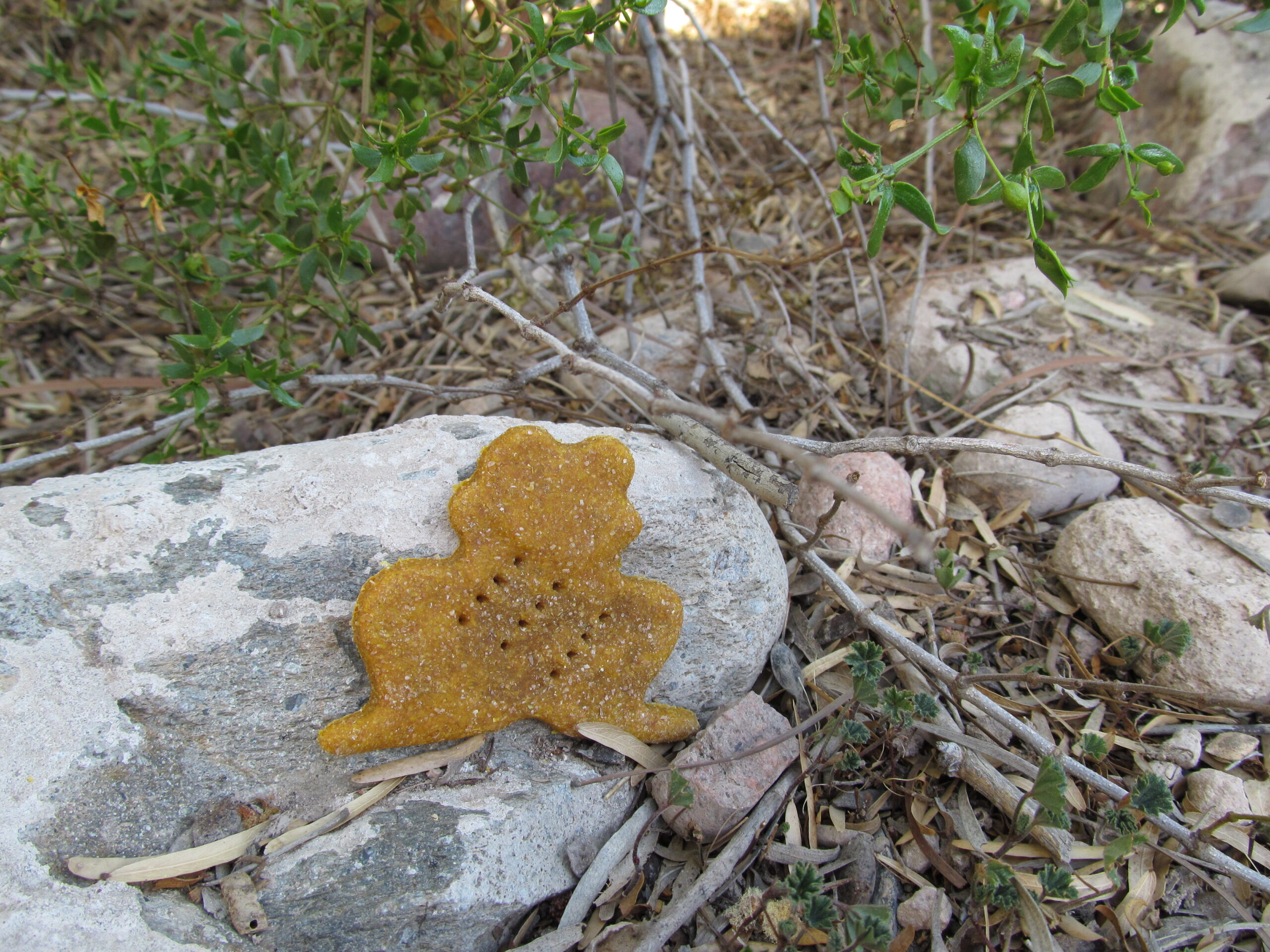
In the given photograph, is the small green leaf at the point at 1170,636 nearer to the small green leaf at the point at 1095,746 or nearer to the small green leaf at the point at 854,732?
the small green leaf at the point at 1095,746

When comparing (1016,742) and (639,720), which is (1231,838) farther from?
(639,720)

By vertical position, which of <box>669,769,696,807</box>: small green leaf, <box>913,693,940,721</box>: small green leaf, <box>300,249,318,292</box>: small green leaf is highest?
<box>300,249,318,292</box>: small green leaf


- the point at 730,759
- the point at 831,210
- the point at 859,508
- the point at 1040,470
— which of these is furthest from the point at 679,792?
the point at 831,210

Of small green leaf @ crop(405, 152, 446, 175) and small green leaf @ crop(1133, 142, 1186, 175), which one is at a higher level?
small green leaf @ crop(1133, 142, 1186, 175)

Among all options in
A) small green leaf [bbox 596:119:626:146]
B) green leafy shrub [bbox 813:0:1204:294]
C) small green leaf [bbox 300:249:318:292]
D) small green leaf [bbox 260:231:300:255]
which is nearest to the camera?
green leafy shrub [bbox 813:0:1204:294]

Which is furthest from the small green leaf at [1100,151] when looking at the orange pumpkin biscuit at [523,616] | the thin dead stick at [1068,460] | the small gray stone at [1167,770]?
the small gray stone at [1167,770]

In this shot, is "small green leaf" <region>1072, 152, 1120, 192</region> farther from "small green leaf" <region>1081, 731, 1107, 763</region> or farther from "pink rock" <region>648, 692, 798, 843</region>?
"pink rock" <region>648, 692, 798, 843</region>

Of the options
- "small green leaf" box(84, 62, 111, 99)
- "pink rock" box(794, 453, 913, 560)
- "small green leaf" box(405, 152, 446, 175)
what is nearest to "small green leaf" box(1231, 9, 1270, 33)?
"pink rock" box(794, 453, 913, 560)
